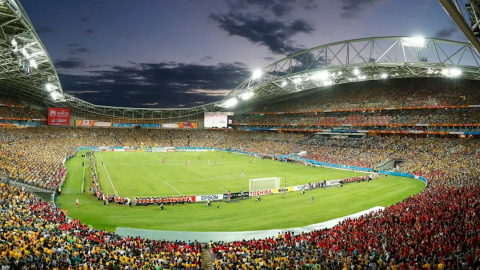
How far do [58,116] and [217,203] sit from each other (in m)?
70.4

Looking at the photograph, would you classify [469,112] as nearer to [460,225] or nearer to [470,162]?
[470,162]

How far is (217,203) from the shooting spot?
31.1 m

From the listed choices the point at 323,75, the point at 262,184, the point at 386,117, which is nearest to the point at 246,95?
the point at 323,75

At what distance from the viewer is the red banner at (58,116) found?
81625 millimetres

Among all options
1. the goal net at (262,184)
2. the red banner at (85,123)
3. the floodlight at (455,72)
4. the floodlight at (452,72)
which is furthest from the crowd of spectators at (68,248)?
the red banner at (85,123)

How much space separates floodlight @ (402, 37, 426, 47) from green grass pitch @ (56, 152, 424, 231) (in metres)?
19.5

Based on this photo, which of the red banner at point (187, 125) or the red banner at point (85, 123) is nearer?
the red banner at point (85, 123)

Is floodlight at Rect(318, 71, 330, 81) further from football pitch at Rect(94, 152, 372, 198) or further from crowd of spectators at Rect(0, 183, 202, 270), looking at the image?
crowd of spectators at Rect(0, 183, 202, 270)

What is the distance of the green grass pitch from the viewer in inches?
977

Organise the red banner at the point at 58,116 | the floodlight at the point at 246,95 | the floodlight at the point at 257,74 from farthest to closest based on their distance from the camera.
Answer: the red banner at the point at 58,116 < the floodlight at the point at 246,95 < the floodlight at the point at 257,74

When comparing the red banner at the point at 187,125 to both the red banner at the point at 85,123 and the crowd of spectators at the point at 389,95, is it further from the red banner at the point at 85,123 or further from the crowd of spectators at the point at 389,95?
the crowd of spectators at the point at 389,95

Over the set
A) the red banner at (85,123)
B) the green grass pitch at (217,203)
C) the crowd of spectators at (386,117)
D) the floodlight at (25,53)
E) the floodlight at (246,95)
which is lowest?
the green grass pitch at (217,203)

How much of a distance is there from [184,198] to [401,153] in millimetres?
41859

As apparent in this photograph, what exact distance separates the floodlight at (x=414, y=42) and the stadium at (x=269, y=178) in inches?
7.0
